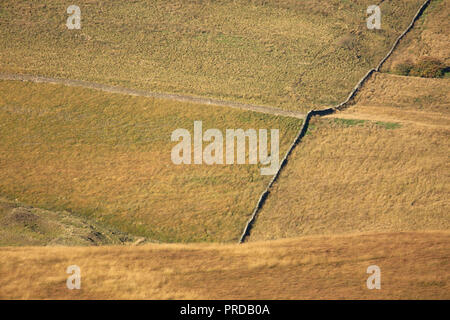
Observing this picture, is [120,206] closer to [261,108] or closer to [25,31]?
[261,108]

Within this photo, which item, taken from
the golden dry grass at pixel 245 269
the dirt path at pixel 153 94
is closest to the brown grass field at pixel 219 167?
the golden dry grass at pixel 245 269

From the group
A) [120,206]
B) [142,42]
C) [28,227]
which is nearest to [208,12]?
[142,42]

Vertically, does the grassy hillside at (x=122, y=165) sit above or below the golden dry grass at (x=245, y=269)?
above

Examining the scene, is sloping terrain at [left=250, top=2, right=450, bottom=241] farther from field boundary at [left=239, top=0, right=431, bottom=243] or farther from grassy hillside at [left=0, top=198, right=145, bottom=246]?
grassy hillside at [left=0, top=198, right=145, bottom=246]

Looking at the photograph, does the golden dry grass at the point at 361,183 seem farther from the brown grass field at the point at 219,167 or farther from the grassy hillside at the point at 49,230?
the grassy hillside at the point at 49,230

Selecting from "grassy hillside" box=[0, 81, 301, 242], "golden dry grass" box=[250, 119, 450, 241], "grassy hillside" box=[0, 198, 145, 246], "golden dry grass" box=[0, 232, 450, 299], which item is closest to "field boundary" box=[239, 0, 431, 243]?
"golden dry grass" box=[250, 119, 450, 241]
